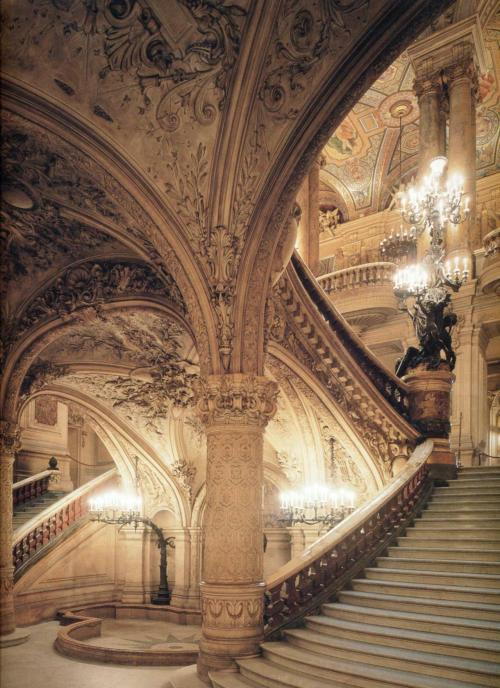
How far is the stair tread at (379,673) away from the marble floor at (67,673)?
885 millimetres

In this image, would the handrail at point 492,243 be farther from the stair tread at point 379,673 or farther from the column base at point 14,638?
the column base at point 14,638

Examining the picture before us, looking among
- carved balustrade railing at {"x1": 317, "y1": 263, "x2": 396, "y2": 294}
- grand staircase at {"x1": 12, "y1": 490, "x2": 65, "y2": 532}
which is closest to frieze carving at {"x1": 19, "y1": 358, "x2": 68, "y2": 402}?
grand staircase at {"x1": 12, "y1": 490, "x2": 65, "y2": 532}

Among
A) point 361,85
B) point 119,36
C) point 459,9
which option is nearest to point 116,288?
point 119,36

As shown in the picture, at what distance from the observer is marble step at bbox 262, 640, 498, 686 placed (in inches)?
178

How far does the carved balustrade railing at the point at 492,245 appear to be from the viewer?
13.7 meters

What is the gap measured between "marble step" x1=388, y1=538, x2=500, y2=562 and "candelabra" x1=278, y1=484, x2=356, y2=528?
2147mm

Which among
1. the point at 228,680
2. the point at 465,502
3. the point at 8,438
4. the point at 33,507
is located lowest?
the point at 33,507

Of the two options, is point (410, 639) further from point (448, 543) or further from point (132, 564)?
point (132, 564)

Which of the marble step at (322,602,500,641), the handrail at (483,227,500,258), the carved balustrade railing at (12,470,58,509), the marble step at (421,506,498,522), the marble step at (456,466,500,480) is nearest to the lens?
the marble step at (322,602,500,641)

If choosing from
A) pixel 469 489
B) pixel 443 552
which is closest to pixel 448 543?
pixel 443 552

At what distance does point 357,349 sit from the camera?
9.59 metres

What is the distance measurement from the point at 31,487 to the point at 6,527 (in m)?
4.77

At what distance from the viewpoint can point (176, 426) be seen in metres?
12.4

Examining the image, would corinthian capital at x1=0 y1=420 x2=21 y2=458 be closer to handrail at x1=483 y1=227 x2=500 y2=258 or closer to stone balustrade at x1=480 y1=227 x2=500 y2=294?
stone balustrade at x1=480 y1=227 x2=500 y2=294
